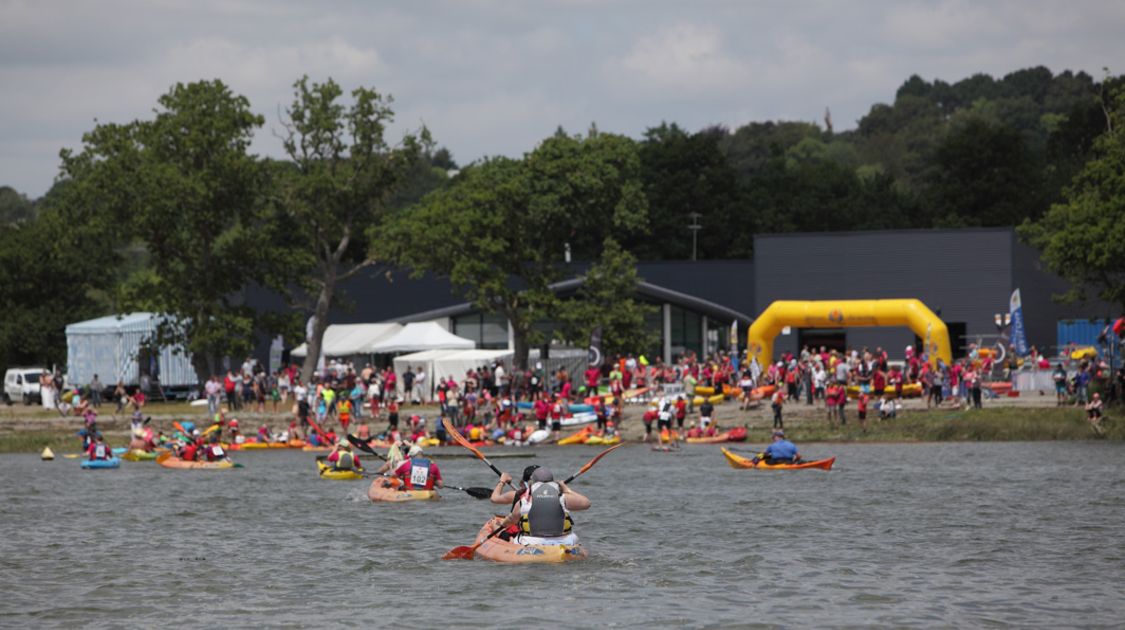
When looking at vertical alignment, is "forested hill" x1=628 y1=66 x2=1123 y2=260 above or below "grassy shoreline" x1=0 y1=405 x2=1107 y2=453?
above

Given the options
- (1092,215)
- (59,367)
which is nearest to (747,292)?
(1092,215)

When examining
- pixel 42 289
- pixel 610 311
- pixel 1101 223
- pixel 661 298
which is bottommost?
pixel 610 311

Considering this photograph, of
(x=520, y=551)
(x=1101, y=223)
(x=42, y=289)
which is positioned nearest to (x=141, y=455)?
(x=520, y=551)

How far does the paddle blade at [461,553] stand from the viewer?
27656 mm

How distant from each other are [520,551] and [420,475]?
12.8 m

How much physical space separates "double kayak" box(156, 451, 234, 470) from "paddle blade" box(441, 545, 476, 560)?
2351cm

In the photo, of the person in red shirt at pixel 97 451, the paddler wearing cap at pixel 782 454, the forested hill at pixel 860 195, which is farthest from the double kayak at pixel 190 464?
the forested hill at pixel 860 195

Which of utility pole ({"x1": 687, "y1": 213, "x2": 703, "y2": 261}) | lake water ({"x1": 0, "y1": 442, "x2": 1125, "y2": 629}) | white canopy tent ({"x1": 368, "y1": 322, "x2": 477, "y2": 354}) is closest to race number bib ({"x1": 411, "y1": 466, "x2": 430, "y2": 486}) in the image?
lake water ({"x1": 0, "y1": 442, "x2": 1125, "y2": 629})

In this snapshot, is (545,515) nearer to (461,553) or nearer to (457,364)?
(461,553)

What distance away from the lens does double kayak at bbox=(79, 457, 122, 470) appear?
50.4 metres

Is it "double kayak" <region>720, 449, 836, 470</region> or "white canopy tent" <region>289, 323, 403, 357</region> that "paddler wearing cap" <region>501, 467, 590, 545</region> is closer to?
"double kayak" <region>720, 449, 836, 470</region>

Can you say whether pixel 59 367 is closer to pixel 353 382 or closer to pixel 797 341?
pixel 353 382

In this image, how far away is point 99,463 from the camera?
166ft

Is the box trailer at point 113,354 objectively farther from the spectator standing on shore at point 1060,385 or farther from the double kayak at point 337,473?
the spectator standing on shore at point 1060,385
